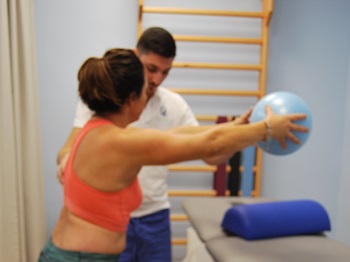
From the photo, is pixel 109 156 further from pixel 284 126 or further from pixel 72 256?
pixel 284 126

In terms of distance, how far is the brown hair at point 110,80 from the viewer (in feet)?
3.95

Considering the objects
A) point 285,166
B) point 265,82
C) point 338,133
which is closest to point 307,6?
point 265,82

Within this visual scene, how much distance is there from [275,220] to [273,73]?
1550 millimetres

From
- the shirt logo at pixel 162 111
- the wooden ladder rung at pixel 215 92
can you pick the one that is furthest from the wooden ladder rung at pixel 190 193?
the shirt logo at pixel 162 111

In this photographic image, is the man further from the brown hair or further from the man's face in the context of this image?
the brown hair

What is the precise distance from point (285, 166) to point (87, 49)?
1.83 meters

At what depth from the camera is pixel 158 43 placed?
1684 millimetres

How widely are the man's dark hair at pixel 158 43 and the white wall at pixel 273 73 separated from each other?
3.73 ft

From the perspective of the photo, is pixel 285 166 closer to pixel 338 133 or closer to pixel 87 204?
pixel 338 133

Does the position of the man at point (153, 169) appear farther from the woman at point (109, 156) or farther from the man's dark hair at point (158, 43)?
the woman at point (109, 156)

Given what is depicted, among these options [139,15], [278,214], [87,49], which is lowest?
[278,214]

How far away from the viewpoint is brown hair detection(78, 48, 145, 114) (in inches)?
47.4

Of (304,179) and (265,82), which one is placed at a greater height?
(265,82)

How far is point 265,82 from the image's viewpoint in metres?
2.91
